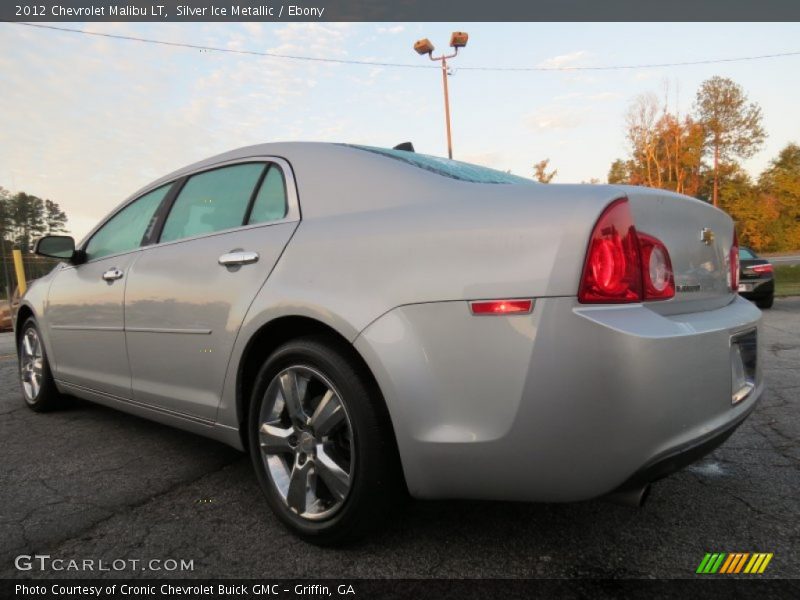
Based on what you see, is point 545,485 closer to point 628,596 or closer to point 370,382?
point 628,596

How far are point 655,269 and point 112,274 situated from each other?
106 inches

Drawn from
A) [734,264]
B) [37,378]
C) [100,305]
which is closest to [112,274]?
[100,305]

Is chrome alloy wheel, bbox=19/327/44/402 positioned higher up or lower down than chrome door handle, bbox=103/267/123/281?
lower down

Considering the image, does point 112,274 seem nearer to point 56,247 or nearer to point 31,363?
point 56,247

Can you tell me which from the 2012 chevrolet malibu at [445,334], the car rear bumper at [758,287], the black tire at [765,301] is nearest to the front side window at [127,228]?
the 2012 chevrolet malibu at [445,334]

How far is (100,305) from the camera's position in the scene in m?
3.04

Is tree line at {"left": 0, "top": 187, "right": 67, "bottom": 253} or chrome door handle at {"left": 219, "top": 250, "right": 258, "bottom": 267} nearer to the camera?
chrome door handle at {"left": 219, "top": 250, "right": 258, "bottom": 267}

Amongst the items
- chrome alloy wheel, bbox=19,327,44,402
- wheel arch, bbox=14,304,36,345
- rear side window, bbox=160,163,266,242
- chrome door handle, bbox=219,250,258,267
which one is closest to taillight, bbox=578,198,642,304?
chrome door handle, bbox=219,250,258,267

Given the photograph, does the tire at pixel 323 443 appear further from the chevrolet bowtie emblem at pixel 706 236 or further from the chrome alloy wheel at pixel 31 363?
the chrome alloy wheel at pixel 31 363

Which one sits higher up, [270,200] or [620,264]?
[270,200]

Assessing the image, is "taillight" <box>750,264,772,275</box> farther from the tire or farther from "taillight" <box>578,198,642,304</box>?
the tire

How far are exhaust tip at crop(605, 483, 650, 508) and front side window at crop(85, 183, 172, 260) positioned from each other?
2555 millimetres

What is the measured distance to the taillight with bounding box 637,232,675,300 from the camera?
1.58m

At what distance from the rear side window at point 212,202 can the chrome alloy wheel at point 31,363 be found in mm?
1809
